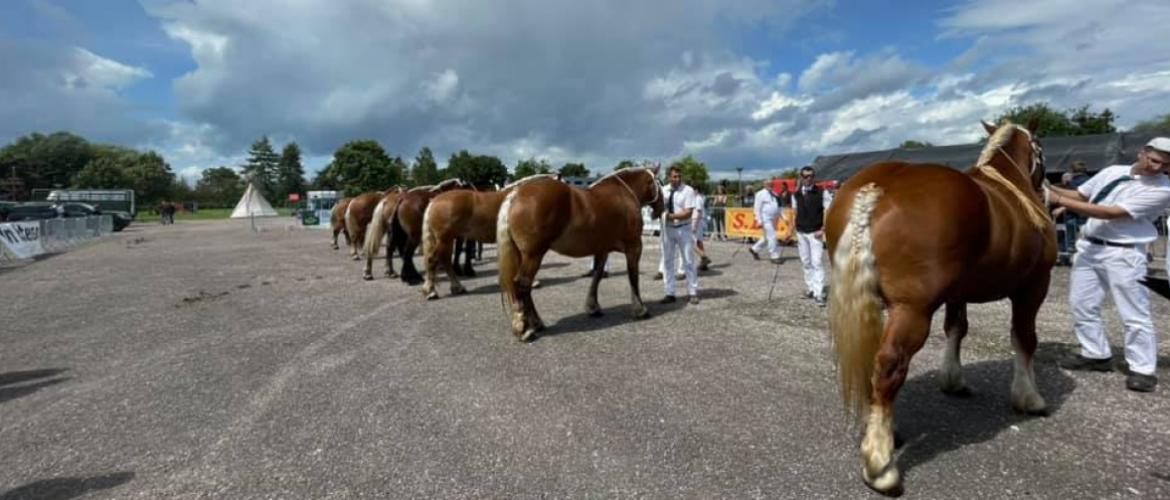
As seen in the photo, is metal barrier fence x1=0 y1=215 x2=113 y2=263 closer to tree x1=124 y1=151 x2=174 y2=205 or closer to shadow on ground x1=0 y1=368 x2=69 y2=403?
shadow on ground x1=0 y1=368 x2=69 y2=403

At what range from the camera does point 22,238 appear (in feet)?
56.6

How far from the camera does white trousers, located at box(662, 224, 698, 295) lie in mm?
8242

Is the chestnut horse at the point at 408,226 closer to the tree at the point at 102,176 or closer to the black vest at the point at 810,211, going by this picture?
the black vest at the point at 810,211

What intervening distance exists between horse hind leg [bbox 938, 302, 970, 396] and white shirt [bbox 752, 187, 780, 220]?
→ 29.1ft

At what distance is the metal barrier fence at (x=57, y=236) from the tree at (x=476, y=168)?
44.3 meters

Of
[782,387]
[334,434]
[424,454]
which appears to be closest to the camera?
[424,454]

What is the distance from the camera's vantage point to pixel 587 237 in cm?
677

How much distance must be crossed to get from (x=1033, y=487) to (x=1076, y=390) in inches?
75.8

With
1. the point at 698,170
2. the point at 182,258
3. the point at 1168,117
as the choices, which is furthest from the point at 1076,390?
the point at 698,170

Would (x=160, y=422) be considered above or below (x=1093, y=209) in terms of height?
below

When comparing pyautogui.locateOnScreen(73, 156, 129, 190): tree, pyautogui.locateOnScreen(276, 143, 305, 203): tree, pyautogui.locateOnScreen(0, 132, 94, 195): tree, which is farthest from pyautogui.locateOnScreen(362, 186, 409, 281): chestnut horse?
pyautogui.locateOnScreen(276, 143, 305, 203): tree

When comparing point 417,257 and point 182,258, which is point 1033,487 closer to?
point 417,257

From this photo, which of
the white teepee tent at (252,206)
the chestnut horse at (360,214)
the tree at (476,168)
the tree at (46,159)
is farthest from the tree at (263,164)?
the chestnut horse at (360,214)

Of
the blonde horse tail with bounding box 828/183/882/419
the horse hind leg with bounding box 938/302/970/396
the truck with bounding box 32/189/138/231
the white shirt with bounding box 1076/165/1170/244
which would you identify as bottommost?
the horse hind leg with bounding box 938/302/970/396
